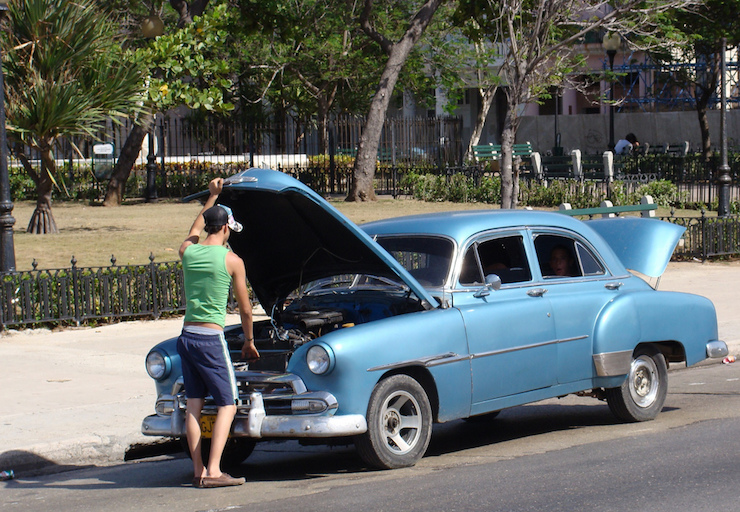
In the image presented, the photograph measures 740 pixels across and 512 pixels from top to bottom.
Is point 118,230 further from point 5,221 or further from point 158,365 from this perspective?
point 158,365

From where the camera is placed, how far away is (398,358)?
6.13 m

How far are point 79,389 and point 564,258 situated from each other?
467 cm

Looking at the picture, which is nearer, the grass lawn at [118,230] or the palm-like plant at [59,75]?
the palm-like plant at [59,75]

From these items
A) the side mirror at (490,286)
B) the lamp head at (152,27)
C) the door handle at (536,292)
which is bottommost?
the door handle at (536,292)

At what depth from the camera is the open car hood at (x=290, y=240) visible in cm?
645

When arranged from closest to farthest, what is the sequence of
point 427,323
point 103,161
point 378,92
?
1. point 427,323
2. point 378,92
3. point 103,161

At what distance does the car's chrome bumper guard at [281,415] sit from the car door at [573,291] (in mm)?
1940

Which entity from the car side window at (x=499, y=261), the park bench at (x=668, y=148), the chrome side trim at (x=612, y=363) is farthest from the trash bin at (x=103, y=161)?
→ the chrome side trim at (x=612, y=363)

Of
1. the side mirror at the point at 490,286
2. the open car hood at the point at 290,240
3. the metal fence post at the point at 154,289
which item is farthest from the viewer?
the metal fence post at the point at 154,289

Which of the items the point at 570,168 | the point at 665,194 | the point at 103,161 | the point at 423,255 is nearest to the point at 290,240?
the point at 423,255

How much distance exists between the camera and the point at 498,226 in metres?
7.16

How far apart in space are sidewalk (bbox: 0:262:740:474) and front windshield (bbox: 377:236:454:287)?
8.13 ft

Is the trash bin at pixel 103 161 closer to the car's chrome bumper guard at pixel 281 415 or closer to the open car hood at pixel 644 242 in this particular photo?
the open car hood at pixel 644 242

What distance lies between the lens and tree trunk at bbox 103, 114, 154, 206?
26059 mm
